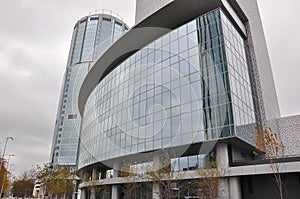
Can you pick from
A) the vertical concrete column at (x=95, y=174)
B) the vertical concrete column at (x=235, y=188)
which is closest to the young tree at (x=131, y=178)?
the vertical concrete column at (x=235, y=188)

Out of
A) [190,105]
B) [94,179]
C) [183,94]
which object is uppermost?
[183,94]

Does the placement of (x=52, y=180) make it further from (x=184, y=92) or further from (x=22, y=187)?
(x=22, y=187)

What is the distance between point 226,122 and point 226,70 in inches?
222

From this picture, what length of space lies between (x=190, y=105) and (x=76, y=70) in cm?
11793

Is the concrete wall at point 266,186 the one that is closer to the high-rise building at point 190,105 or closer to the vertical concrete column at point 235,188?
the high-rise building at point 190,105

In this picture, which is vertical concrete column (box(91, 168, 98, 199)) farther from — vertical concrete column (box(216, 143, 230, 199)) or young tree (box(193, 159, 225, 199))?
vertical concrete column (box(216, 143, 230, 199))

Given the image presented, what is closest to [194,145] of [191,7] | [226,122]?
[226,122]

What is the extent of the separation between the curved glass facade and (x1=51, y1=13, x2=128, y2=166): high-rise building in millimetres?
89094

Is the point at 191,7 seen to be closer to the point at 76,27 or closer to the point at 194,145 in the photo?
the point at 194,145

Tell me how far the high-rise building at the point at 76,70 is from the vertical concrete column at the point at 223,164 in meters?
101

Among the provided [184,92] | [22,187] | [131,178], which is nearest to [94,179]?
[131,178]

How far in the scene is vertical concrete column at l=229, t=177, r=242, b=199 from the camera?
79.2 ft

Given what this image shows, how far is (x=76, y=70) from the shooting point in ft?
447

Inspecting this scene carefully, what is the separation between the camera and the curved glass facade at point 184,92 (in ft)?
86.1
